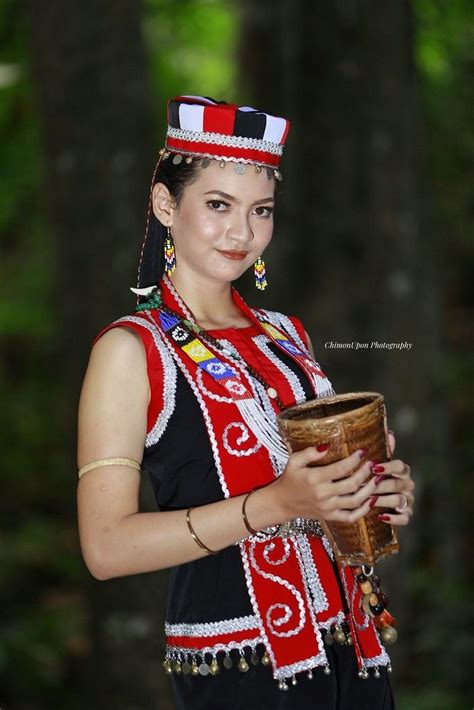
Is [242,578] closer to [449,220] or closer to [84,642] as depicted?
[84,642]

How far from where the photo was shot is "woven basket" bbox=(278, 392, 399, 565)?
1955 millimetres

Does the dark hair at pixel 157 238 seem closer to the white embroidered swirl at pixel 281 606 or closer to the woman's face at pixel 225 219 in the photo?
the woman's face at pixel 225 219

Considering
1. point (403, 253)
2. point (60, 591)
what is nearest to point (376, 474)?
point (403, 253)

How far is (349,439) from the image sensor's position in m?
1.96

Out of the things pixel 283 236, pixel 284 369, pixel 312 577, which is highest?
pixel 283 236

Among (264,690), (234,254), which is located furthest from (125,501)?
(234,254)

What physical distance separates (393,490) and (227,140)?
0.91 metres

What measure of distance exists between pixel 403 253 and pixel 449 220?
4.18 metres

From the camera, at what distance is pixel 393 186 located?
540cm

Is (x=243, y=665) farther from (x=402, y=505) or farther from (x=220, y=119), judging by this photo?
(x=220, y=119)

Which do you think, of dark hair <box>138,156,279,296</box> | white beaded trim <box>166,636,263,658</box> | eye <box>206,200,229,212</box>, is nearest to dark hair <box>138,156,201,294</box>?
dark hair <box>138,156,279,296</box>

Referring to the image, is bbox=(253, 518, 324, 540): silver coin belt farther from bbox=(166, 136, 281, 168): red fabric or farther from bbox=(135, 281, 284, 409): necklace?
bbox=(166, 136, 281, 168): red fabric

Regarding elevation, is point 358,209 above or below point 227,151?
above

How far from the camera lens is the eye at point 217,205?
2.36 metres
